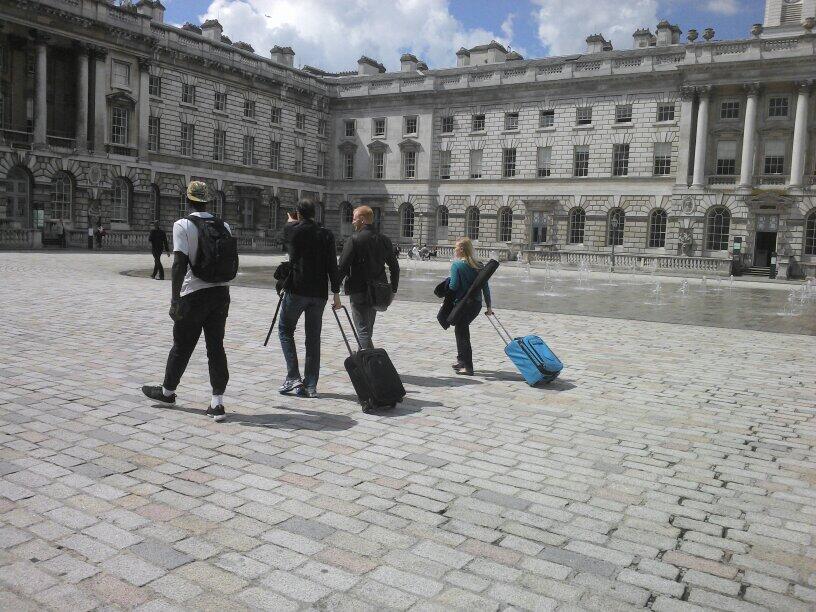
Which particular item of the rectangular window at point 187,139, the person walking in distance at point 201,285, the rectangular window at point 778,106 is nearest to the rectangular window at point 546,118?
the rectangular window at point 778,106

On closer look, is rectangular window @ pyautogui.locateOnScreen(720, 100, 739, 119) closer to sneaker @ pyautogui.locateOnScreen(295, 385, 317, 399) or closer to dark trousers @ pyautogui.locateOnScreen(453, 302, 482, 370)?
dark trousers @ pyautogui.locateOnScreen(453, 302, 482, 370)

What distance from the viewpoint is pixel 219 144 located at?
52.0m

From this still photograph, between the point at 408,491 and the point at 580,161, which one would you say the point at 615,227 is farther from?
the point at 408,491

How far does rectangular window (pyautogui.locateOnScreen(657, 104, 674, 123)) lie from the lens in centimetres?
4872

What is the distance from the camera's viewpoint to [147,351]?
31.8 feet

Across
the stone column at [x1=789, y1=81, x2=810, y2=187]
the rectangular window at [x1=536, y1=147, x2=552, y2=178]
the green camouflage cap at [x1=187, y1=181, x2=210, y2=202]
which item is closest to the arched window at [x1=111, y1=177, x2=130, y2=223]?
the rectangular window at [x1=536, y1=147, x2=552, y2=178]

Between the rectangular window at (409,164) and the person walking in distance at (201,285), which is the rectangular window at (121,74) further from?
the person walking in distance at (201,285)

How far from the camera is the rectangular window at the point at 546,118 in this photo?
52.8 m

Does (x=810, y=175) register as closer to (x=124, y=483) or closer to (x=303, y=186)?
(x=303, y=186)

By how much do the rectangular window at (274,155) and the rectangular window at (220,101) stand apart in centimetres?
519

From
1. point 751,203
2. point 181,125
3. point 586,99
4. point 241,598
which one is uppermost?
point 586,99

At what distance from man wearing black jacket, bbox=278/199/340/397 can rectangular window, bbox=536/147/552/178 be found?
156 feet

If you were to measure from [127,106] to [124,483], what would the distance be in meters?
45.6

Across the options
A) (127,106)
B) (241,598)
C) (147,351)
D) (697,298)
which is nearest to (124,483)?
(241,598)
